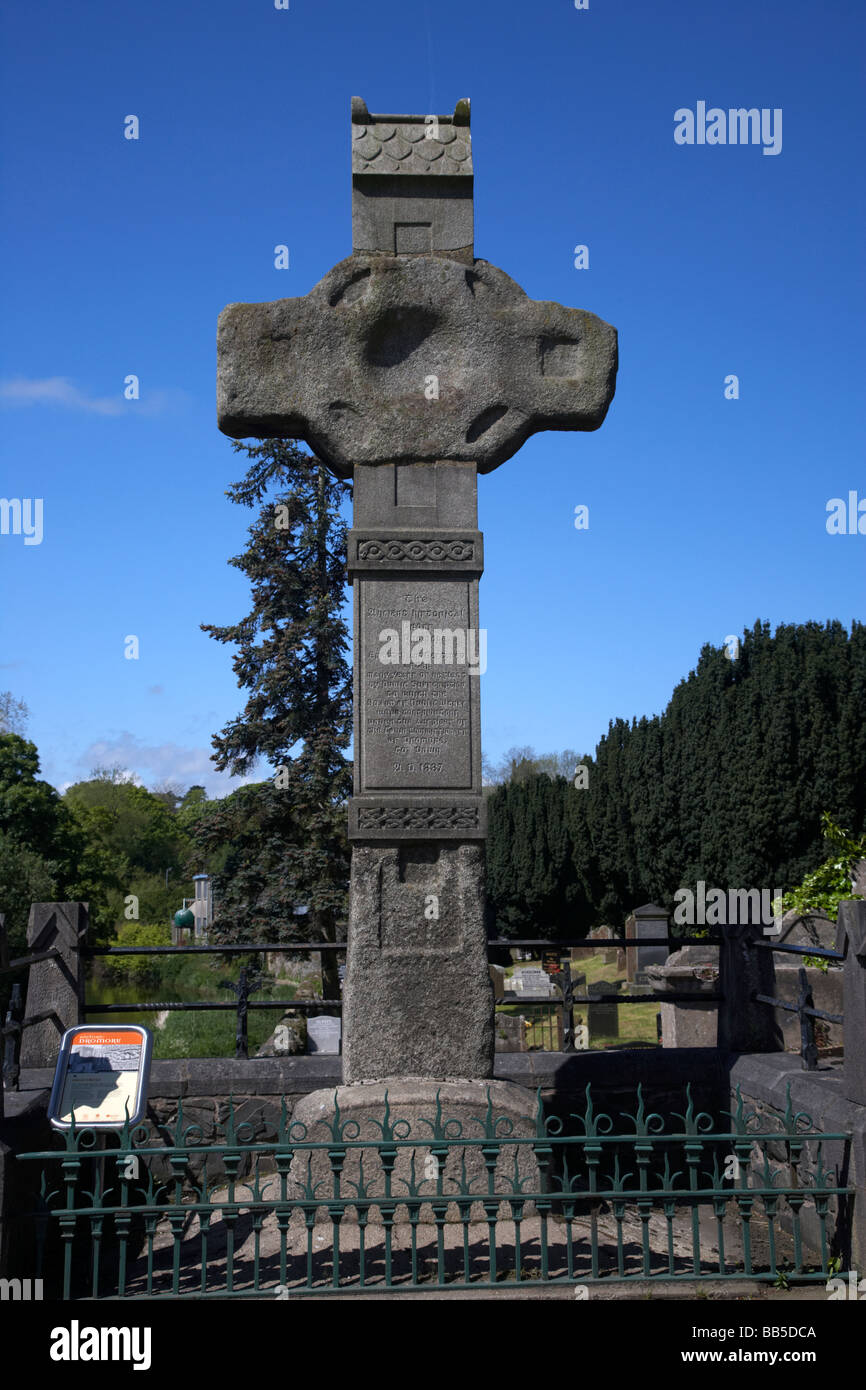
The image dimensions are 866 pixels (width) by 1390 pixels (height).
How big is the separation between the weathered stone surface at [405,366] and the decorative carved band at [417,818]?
1.96 m

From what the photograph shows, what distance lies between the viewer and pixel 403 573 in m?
6.02

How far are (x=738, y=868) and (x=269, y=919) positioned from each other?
957 centimetres

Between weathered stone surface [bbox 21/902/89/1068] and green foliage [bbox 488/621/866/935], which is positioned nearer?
weathered stone surface [bbox 21/902/89/1068]

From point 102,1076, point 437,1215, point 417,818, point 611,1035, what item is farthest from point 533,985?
point 437,1215

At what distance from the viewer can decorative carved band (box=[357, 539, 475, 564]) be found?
236 inches

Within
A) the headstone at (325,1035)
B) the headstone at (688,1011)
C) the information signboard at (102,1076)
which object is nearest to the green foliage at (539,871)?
the headstone at (688,1011)

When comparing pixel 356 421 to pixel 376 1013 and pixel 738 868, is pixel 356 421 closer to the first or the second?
pixel 376 1013

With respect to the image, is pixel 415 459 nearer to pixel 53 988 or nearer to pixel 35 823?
pixel 53 988

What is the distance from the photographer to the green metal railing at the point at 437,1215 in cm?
401

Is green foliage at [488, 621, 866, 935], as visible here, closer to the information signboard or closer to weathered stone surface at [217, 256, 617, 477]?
weathered stone surface at [217, 256, 617, 477]

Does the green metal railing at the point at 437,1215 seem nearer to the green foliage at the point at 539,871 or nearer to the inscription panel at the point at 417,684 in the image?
the inscription panel at the point at 417,684

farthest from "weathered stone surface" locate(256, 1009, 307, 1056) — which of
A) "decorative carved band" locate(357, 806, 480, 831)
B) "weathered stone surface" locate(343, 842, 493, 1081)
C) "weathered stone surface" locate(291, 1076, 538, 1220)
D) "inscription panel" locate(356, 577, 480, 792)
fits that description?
"inscription panel" locate(356, 577, 480, 792)

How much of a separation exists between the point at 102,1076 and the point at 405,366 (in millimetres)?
4076
